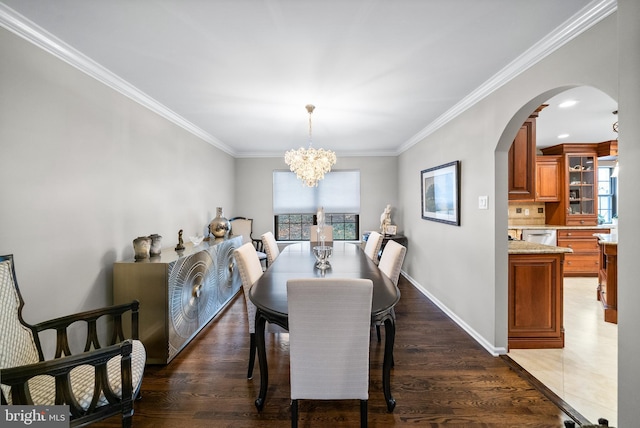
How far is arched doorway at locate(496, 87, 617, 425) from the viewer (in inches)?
74.2

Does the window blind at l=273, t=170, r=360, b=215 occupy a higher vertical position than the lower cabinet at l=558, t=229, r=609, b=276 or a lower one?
higher

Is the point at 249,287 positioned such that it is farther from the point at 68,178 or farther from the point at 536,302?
the point at 536,302

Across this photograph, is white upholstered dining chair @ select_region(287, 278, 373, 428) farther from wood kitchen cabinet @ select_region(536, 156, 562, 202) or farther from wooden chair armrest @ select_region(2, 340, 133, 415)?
wood kitchen cabinet @ select_region(536, 156, 562, 202)

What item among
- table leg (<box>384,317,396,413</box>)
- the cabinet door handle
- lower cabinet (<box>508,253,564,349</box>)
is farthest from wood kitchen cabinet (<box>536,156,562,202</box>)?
the cabinet door handle

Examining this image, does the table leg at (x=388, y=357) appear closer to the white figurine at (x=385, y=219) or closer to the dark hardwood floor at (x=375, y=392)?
the dark hardwood floor at (x=375, y=392)

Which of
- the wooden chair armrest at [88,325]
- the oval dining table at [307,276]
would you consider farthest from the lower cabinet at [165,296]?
the oval dining table at [307,276]

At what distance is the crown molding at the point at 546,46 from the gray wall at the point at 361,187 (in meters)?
2.53

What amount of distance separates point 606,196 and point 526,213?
2.17 metres

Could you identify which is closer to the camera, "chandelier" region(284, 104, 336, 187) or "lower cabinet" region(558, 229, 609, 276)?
"chandelier" region(284, 104, 336, 187)

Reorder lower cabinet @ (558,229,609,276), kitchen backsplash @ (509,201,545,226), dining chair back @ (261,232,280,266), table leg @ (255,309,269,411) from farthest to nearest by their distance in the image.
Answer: kitchen backsplash @ (509,201,545,226)
lower cabinet @ (558,229,609,276)
dining chair back @ (261,232,280,266)
table leg @ (255,309,269,411)

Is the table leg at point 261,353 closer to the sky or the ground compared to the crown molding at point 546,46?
closer to the ground

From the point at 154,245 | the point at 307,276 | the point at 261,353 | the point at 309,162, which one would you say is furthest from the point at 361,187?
the point at 261,353

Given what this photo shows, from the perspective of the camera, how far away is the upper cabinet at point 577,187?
4945 millimetres

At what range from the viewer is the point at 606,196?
18.5 ft
